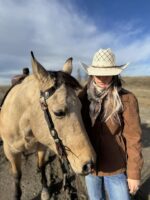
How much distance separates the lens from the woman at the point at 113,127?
3.10 m

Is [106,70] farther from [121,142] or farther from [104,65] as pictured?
[121,142]

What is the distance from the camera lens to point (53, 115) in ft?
11.0

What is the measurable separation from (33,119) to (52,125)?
46 centimetres

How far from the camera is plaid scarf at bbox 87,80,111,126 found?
10.3 ft

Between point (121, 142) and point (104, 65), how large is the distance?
0.80m

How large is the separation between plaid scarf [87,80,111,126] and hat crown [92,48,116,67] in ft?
0.72

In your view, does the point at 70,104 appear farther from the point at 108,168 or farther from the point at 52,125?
the point at 108,168

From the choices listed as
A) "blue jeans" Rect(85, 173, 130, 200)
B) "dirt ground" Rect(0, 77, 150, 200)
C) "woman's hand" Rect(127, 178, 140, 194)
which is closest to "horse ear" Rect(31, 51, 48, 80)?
"blue jeans" Rect(85, 173, 130, 200)

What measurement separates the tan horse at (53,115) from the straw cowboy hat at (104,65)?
366mm

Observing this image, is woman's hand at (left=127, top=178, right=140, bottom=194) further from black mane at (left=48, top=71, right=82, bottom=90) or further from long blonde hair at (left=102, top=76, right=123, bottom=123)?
black mane at (left=48, top=71, right=82, bottom=90)

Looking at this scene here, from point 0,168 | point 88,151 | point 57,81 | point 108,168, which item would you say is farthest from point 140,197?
point 0,168

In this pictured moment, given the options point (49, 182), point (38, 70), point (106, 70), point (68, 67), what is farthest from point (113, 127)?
point (49, 182)

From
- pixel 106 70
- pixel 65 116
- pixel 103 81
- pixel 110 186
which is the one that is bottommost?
pixel 110 186

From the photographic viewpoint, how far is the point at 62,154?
330cm
